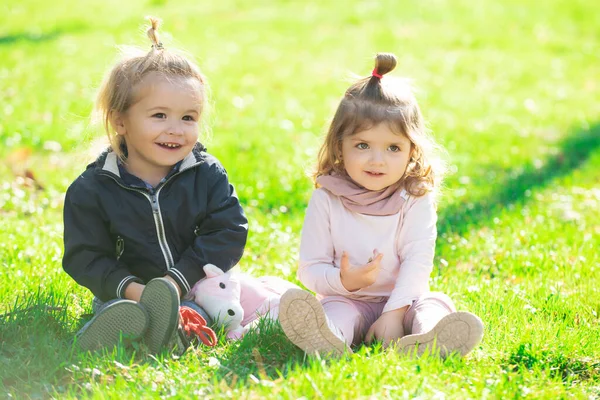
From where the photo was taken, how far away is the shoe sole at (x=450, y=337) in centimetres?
324

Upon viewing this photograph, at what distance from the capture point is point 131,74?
374 cm

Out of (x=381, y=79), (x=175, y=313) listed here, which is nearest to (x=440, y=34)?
(x=381, y=79)

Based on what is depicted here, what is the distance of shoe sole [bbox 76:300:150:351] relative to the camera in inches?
130

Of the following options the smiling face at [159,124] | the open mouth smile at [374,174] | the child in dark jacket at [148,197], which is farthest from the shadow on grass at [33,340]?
the open mouth smile at [374,174]

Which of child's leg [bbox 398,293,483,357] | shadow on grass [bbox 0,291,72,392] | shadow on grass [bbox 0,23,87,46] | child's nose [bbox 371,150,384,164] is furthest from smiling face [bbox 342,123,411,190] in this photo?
shadow on grass [bbox 0,23,87,46]

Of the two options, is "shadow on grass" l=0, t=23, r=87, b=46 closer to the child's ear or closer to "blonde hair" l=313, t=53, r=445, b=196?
the child's ear

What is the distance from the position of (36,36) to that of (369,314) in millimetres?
9483

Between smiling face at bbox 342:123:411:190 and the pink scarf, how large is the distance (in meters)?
0.05

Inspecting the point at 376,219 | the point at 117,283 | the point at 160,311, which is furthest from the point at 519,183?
the point at 160,311

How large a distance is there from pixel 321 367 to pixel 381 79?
4.81 ft

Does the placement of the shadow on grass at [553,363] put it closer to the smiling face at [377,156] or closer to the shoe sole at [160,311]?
the smiling face at [377,156]

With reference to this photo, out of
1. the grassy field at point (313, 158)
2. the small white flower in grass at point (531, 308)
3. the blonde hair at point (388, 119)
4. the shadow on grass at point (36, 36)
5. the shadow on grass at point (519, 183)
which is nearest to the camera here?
the grassy field at point (313, 158)

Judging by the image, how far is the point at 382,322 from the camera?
12.0 feet

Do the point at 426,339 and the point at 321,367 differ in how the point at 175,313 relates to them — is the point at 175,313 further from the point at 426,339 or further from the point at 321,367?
the point at 426,339
